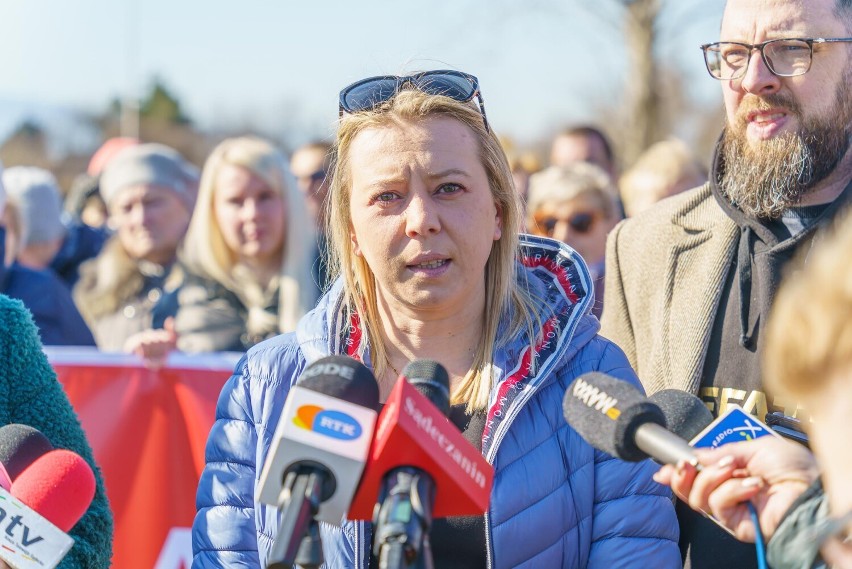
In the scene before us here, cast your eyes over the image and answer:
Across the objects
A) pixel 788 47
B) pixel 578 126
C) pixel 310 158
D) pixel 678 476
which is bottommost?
pixel 678 476

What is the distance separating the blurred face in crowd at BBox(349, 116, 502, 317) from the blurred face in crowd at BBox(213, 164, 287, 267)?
2661 millimetres

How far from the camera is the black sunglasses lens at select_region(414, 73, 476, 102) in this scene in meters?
3.12

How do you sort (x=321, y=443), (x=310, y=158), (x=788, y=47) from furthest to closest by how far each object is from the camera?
1. (x=310, y=158)
2. (x=788, y=47)
3. (x=321, y=443)

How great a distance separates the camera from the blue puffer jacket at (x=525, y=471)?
2.72 m

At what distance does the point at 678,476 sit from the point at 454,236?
1.12 metres

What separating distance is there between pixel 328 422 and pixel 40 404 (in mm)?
1326

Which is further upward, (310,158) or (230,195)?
(310,158)

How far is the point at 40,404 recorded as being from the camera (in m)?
2.99

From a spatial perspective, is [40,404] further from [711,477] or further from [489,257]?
[711,477]

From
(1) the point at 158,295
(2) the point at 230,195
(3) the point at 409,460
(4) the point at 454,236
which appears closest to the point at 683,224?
(4) the point at 454,236

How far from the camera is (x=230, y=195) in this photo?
5777 millimetres

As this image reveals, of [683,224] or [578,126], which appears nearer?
[683,224]

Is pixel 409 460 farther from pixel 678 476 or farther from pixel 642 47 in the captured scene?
pixel 642 47

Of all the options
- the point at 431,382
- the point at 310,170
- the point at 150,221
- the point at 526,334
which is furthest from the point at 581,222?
the point at 431,382
